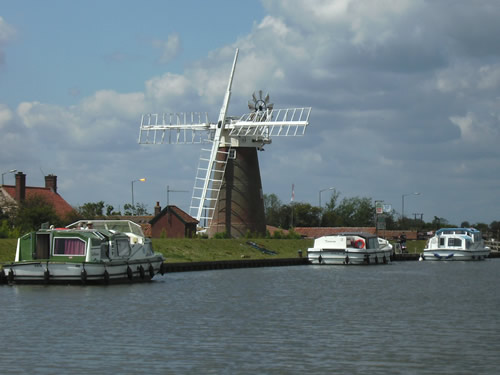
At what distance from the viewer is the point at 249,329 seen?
34469 millimetres

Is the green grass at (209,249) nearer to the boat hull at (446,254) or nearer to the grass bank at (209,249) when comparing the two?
the grass bank at (209,249)

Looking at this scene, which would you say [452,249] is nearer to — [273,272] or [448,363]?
[273,272]

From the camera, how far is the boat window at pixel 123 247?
175 feet

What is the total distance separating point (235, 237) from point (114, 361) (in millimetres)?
67950

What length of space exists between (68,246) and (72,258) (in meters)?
0.73

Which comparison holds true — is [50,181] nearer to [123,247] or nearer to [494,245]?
[494,245]

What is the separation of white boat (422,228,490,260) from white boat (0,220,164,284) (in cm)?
5048

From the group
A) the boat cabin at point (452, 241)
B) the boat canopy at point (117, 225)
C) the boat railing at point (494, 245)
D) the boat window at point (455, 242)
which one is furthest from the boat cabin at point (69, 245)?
the boat railing at point (494, 245)

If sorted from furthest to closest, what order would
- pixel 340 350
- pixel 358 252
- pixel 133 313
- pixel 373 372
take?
pixel 358 252, pixel 133 313, pixel 340 350, pixel 373 372

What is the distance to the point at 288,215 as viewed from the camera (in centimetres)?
18875

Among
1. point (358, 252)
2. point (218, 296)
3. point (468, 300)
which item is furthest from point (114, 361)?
point (358, 252)

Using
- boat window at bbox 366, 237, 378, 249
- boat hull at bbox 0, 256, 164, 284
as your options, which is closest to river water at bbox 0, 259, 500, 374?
boat hull at bbox 0, 256, 164, 284

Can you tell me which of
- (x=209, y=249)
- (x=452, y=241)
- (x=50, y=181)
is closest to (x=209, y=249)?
(x=209, y=249)

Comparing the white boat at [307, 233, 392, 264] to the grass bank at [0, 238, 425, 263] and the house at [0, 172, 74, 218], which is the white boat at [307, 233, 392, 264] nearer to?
the grass bank at [0, 238, 425, 263]
